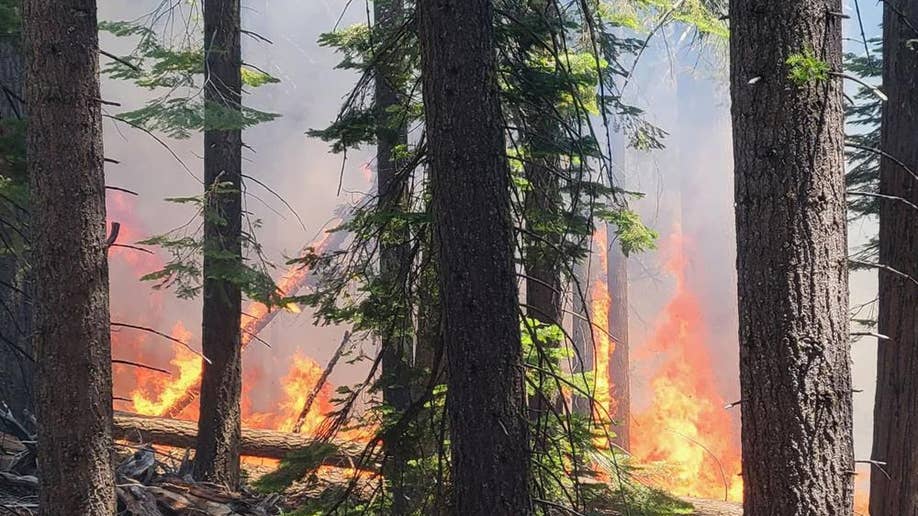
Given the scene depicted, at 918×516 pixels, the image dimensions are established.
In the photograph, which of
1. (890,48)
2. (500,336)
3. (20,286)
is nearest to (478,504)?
(500,336)

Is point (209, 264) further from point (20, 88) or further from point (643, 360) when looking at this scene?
point (643, 360)

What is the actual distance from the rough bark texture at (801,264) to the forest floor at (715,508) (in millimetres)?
7578

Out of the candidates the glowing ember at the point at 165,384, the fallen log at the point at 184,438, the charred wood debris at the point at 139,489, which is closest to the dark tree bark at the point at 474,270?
the charred wood debris at the point at 139,489

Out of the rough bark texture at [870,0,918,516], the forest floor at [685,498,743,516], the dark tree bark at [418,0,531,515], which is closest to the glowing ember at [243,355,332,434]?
the forest floor at [685,498,743,516]

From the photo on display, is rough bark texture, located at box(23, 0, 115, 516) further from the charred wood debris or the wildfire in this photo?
the wildfire

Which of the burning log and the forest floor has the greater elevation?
the burning log

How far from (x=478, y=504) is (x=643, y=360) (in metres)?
24.7

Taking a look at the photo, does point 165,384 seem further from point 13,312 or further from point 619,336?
point 13,312

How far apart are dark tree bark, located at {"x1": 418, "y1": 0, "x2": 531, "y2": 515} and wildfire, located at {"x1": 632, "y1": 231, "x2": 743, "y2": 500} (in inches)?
770

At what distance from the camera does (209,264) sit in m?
9.74

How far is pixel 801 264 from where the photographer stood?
3.88 m

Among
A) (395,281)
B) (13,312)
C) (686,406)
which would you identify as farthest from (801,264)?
(686,406)

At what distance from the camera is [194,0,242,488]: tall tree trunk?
9812mm

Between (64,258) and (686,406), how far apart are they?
79.2ft
